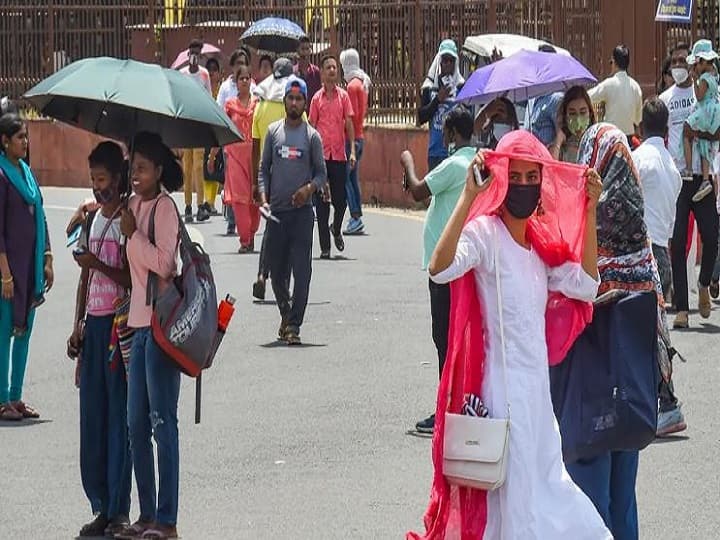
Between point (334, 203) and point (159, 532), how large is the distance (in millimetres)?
10652

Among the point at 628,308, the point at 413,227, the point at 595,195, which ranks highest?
the point at 595,195

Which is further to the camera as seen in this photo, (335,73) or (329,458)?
(335,73)

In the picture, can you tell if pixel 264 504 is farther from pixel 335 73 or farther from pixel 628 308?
pixel 335 73

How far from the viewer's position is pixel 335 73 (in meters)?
19.0

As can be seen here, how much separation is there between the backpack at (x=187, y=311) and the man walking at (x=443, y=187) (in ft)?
6.74

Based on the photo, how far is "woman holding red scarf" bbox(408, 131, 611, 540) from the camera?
20.4 ft

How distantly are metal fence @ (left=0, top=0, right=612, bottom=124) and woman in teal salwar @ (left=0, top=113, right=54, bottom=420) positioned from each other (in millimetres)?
11944

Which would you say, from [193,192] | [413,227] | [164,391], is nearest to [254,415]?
[164,391]

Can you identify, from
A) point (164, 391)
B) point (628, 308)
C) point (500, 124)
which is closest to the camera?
point (628, 308)

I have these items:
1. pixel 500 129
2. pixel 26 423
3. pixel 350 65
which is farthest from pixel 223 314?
pixel 350 65

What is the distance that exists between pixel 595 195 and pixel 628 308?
69 centimetres

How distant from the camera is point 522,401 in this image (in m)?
6.22

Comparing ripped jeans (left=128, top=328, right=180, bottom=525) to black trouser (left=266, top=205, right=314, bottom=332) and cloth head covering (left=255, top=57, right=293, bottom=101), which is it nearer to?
black trouser (left=266, top=205, right=314, bottom=332)

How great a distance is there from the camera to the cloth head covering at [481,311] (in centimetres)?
629
